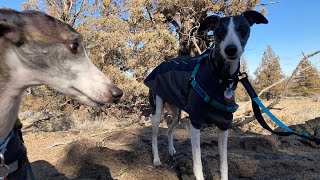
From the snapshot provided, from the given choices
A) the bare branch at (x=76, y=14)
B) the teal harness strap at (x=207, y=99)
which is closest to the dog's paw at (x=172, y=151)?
the teal harness strap at (x=207, y=99)

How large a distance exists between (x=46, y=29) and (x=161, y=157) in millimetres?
3716

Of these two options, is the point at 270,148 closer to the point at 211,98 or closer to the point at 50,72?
the point at 211,98

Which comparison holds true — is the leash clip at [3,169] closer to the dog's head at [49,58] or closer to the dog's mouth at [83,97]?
the dog's head at [49,58]

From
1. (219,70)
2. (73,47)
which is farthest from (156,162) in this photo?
(73,47)

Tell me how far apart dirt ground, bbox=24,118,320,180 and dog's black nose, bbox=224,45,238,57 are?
6.05ft

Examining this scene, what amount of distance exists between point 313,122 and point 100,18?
8178 millimetres

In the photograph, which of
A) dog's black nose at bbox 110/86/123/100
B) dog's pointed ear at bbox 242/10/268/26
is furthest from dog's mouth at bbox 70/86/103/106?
dog's pointed ear at bbox 242/10/268/26

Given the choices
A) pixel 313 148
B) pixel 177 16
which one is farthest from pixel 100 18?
pixel 313 148

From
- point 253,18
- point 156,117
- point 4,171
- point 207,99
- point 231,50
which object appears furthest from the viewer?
point 156,117

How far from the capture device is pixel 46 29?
2.49m

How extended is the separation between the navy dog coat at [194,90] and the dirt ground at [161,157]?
0.96 metres

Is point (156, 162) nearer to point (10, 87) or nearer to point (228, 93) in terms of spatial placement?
point (228, 93)

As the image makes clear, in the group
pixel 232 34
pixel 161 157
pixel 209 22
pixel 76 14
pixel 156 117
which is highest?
pixel 76 14

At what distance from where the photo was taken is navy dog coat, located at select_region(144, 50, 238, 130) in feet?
13.9
